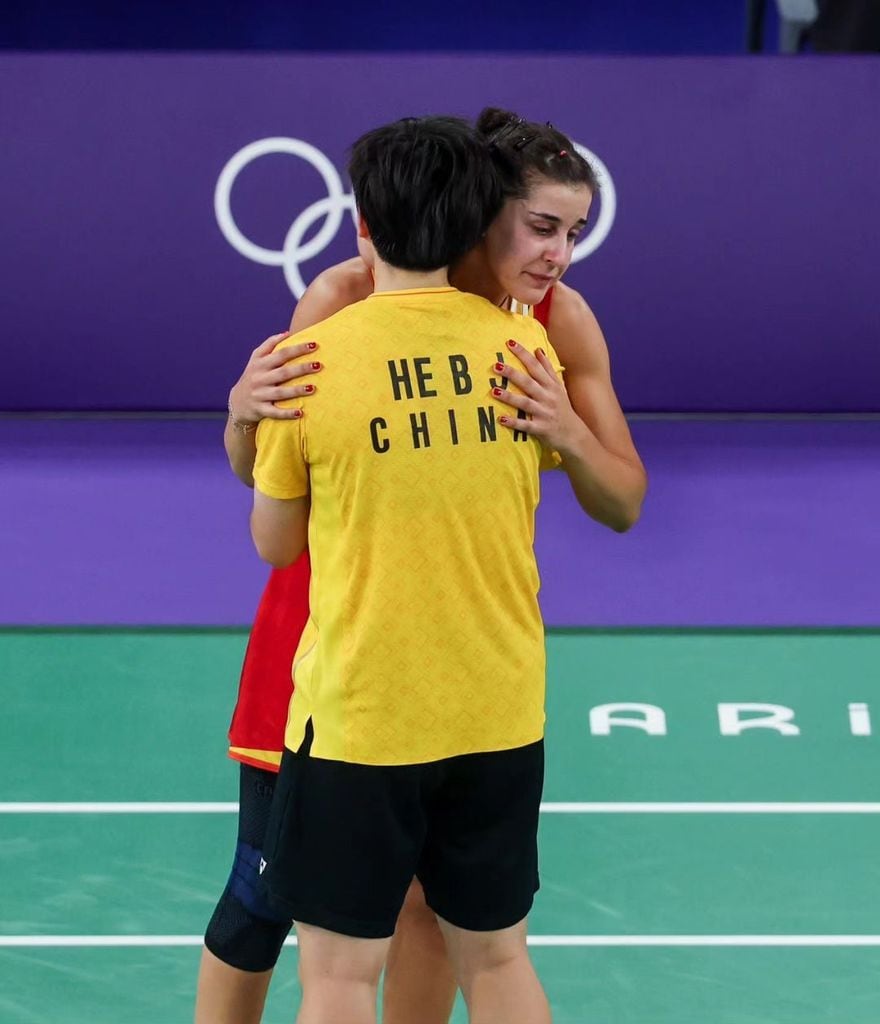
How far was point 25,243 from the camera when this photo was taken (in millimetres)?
7465

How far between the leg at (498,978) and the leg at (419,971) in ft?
1.07

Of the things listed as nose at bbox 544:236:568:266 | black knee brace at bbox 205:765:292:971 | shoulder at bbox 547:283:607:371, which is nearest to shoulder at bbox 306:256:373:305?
shoulder at bbox 547:283:607:371

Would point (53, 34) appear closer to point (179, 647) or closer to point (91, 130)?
point (91, 130)

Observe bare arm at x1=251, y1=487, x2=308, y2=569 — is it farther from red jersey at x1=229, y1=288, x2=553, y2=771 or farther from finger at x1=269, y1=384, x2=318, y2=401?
red jersey at x1=229, y1=288, x2=553, y2=771

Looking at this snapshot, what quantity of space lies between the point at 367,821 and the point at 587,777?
209 centimetres

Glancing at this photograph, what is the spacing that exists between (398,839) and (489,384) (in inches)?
26.0

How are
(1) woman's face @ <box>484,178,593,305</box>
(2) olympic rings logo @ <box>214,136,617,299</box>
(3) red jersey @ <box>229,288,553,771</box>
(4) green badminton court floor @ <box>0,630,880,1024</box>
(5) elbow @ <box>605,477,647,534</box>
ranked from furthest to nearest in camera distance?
(2) olympic rings logo @ <box>214,136,617,299</box>
(4) green badminton court floor @ <box>0,630,880,1024</box>
(3) red jersey @ <box>229,288,553,771</box>
(5) elbow @ <box>605,477,647,534</box>
(1) woman's face @ <box>484,178,593,305</box>

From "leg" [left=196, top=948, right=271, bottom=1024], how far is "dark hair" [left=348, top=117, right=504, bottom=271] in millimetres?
1265

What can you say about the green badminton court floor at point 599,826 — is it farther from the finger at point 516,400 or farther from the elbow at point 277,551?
the finger at point 516,400

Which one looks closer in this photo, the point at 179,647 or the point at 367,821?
the point at 367,821

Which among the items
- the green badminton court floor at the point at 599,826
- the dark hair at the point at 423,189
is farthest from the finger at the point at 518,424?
the green badminton court floor at the point at 599,826

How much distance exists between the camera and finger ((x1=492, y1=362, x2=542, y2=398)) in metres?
2.53

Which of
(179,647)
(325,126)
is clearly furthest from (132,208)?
(179,647)

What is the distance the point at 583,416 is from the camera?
9.45 ft
